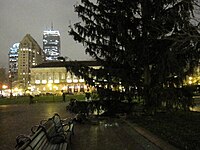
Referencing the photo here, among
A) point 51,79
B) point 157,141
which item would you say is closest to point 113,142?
point 157,141

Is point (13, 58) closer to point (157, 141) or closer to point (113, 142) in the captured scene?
point (113, 142)

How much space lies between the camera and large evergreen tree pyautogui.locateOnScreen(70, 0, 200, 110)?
1623 cm

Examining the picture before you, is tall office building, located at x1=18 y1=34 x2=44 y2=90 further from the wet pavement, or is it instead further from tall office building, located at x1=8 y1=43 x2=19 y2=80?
the wet pavement

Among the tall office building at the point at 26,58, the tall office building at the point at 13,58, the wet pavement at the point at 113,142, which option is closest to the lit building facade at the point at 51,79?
the tall office building at the point at 26,58

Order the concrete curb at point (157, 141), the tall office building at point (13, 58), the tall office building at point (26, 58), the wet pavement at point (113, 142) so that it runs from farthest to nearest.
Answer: the tall office building at point (13, 58) < the tall office building at point (26, 58) < the wet pavement at point (113, 142) < the concrete curb at point (157, 141)

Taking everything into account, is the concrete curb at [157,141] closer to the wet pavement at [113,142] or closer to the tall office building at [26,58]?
the wet pavement at [113,142]

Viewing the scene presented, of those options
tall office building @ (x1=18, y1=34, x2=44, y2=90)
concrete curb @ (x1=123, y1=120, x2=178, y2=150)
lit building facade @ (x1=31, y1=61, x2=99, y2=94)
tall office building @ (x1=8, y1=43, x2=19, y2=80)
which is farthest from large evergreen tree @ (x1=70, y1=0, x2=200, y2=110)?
tall office building @ (x1=8, y1=43, x2=19, y2=80)

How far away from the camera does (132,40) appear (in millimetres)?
17141

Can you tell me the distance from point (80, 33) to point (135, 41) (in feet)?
10.8

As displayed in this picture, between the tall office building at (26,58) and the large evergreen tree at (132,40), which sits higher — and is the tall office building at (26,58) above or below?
above

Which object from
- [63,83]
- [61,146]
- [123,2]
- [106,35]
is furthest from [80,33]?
[63,83]

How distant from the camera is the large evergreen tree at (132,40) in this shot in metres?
16.2

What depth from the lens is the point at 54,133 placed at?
8.52m

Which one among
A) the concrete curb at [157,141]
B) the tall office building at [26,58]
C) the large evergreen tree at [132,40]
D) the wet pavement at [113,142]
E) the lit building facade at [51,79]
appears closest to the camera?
the concrete curb at [157,141]
